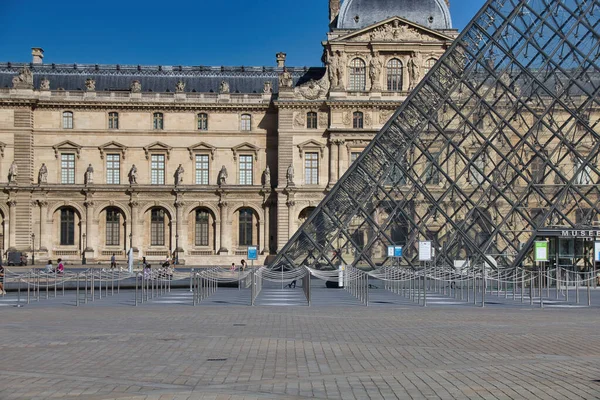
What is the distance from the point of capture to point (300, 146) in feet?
173

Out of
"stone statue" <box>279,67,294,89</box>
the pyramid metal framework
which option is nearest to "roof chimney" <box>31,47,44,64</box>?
"stone statue" <box>279,67,294,89</box>

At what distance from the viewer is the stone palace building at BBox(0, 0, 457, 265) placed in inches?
2055

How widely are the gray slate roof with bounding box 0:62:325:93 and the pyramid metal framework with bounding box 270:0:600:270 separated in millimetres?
27623

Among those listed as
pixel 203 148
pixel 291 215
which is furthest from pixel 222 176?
pixel 291 215

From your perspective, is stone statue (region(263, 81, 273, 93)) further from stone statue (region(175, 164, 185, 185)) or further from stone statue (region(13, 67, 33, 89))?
stone statue (region(13, 67, 33, 89))

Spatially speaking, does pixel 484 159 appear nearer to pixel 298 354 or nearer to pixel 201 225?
pixel 298 354

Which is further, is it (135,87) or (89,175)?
(135,87)

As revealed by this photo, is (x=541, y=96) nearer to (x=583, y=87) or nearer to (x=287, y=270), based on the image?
(x=583, y=87)

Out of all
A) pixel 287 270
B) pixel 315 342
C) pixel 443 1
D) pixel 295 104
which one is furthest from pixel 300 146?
pixel 315 342

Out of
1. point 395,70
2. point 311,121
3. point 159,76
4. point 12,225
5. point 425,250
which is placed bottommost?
point 425,250

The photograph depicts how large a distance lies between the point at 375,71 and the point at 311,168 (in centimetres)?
616

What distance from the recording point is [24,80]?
53.4 m

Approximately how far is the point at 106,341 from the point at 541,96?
1816 cm

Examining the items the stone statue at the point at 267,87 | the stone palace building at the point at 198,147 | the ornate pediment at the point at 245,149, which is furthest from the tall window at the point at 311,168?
the stone statue at the point at 267,87
